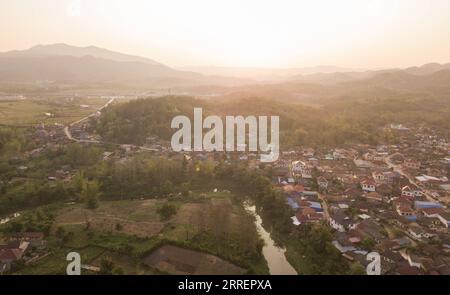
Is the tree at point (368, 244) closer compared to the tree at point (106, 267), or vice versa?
the tree at point (106, 267)

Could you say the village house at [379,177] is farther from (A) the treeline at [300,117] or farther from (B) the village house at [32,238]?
(B) the village house at [32,238]

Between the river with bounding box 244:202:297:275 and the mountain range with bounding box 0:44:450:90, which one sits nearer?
the river with bounding box 244:202:297:275

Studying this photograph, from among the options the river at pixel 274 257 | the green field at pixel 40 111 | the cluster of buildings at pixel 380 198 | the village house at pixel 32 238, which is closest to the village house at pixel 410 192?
the cluster of buildings at pixel 380 198

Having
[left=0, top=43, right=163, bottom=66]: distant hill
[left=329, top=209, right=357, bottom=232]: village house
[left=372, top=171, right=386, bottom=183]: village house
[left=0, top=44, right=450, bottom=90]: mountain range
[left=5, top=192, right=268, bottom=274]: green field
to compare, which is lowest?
[left=5, top=192, right=268, bottom=274]: green field

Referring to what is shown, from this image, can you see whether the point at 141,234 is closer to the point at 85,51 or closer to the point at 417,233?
the point at 417,233

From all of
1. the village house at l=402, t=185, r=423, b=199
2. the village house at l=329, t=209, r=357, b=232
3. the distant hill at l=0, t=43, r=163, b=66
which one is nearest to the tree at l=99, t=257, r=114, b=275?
the village house at l=329, t=209, r=357, b=232

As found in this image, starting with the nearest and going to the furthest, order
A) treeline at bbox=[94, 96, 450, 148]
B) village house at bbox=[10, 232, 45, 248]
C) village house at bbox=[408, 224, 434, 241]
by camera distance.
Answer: village house at bbox=[10, 232, 45, 248] < village house at bbox=[408, 224, 434, 241] < treeline at bbox=[94, 96, 450, 148]

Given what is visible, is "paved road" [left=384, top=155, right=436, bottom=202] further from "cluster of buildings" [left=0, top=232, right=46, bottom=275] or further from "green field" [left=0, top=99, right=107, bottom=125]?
"green field" [left=0, top=99, right=107, bottom=125]
